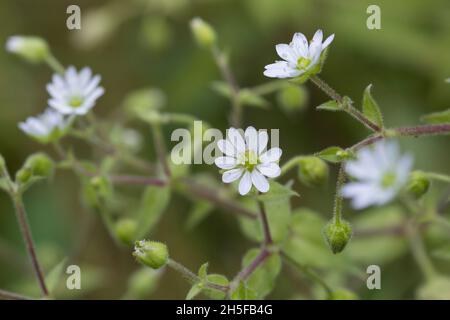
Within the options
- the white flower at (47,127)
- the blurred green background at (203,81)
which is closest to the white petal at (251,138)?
the white flower at (47,127)

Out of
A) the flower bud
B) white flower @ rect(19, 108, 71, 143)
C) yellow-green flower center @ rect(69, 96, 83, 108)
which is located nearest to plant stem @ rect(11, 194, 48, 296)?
white flower @ rect(19, 108, 71, 143)

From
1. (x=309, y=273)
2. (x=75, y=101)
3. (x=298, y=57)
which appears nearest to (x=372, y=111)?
(x=298, y=57)

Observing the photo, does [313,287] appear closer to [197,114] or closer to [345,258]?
[345,258]

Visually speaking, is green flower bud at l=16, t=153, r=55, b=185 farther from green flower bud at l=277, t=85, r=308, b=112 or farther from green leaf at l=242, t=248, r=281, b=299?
green flower bud at l=277, t=85, r=308, b=112

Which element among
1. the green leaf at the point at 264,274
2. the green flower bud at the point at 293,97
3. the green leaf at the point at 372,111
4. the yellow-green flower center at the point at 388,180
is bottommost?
the green leaf at the point at 264,274

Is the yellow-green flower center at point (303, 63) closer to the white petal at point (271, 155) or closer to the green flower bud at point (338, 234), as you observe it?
the white petal at point (271, 155)

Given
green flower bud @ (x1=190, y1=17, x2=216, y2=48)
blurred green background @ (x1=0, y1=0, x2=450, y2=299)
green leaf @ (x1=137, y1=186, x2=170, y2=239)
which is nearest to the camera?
green leaf @ (x1=137, y1=186, x2=170, y2=239)

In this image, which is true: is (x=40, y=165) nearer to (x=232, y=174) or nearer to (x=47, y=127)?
(x=47, y=127)
